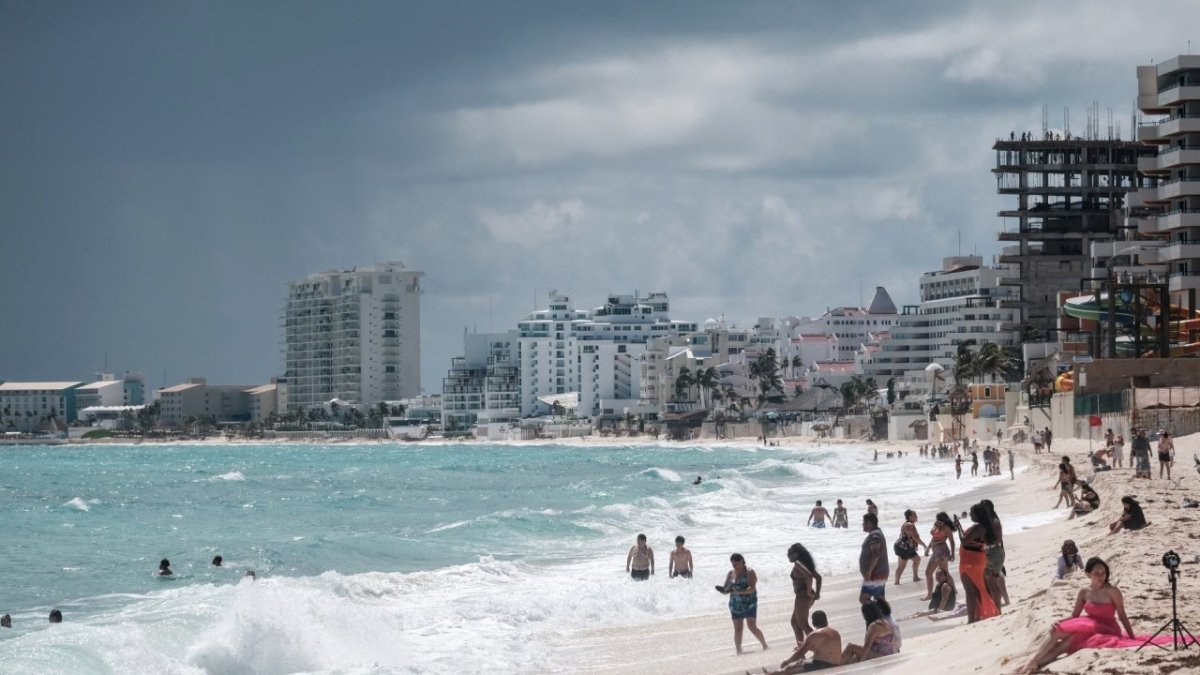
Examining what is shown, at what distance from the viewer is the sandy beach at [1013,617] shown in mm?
12461

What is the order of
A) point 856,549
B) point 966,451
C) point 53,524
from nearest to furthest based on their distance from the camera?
1. point 856,549
2. point 53,524
3. point 966,451

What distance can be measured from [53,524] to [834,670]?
42.2 metres

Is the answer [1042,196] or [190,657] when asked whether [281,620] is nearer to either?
[190,657]

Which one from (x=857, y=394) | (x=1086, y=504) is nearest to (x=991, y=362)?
(x=857, y=394)

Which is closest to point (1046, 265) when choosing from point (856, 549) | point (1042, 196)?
point (1042, 196)

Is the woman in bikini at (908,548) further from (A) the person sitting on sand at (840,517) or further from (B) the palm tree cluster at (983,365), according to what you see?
(B) the palm tree cluster at (983,365)

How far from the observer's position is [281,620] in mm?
20719

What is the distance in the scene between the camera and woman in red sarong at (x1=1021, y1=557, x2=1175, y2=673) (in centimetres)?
1148

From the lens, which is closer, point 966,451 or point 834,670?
point 834,670

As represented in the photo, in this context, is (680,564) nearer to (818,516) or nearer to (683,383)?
(818,516)

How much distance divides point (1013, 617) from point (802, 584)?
2.49m

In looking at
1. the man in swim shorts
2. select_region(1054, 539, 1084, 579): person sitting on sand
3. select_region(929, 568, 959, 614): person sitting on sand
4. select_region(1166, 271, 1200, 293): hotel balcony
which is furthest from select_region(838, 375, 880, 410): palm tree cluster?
the man in swim shorts

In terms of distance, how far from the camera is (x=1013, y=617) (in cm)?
1434

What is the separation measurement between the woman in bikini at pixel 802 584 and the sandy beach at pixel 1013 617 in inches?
22.9
